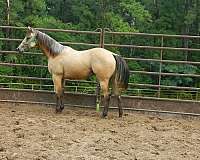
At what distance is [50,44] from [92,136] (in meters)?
2.45

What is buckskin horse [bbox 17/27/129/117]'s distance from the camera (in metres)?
7.27

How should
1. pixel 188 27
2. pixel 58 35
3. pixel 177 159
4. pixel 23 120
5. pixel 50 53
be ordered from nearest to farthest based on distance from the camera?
pixel 177 159
pixel 23 120
pixel 50 53
pixel 58 35
pixel 188 27

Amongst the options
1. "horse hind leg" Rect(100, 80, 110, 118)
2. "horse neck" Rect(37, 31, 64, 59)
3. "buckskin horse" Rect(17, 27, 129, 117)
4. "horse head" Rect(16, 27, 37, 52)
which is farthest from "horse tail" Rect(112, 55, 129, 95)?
"horse head" Rect(16, 27, 37, 52)

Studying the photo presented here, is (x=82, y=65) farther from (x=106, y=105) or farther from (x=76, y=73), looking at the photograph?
(x=106, y=105)

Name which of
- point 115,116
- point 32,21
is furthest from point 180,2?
point 115,116

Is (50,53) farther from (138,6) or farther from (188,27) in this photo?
(188,27)

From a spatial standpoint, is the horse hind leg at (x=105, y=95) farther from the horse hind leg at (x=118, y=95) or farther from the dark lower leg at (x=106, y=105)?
the horse hind leg at (x=118, y=95)

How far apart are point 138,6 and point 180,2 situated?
16.1 ft

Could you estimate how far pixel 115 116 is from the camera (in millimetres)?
7691

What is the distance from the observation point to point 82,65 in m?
7.45

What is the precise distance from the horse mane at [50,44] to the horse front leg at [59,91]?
1.41 ft

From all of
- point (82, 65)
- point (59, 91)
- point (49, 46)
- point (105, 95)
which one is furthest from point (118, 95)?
point (49, 46)

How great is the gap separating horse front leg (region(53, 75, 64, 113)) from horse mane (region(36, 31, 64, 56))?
43 cm

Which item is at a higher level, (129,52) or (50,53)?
(50,53)
